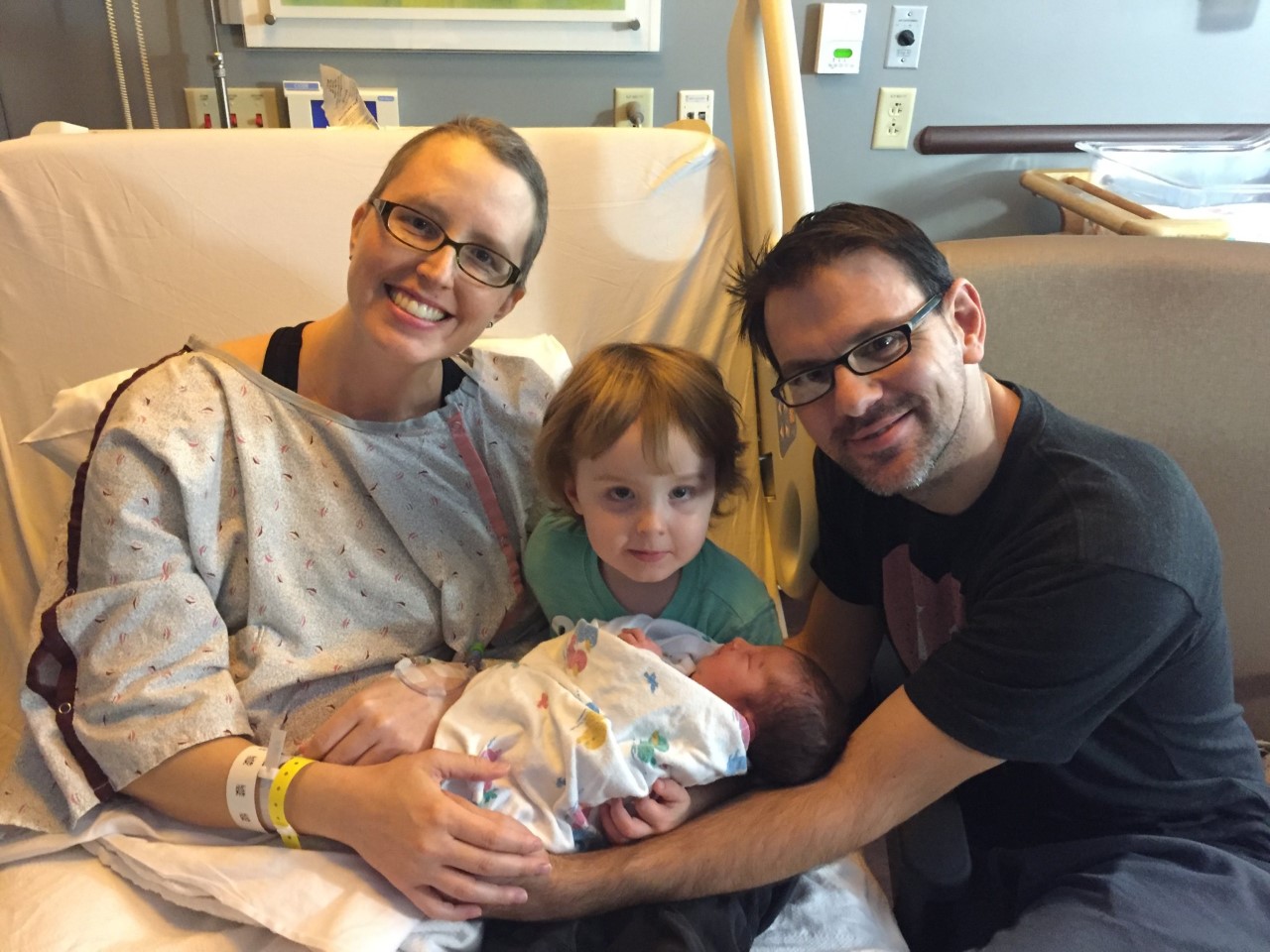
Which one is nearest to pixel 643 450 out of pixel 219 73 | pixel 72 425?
pixel 72 425

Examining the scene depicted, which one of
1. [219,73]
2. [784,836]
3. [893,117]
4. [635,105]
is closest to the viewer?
[784,836]

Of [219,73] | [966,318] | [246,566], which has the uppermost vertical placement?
[219,73]

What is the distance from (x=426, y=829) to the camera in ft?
3.47

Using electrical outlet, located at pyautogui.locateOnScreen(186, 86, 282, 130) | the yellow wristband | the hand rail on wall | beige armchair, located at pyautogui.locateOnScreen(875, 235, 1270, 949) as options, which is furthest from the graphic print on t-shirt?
electrical outlet, located at pyautogui.locateOnScreen(186, 86, 282, 130)

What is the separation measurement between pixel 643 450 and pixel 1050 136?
202cm

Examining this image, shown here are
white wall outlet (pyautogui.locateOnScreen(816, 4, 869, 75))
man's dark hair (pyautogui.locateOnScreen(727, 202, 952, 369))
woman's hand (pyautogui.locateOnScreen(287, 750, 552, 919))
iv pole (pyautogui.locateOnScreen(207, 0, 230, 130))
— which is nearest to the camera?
woman's hand (pyautogui.locateOnScreen(287, 750, 552, 919))

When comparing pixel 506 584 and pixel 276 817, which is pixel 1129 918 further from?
pixel 276 817

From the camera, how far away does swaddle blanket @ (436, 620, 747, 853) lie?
1.13 metres

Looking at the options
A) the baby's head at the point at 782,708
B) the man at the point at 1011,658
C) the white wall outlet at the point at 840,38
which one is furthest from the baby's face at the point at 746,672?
the white wall outlet at the point at 840,38

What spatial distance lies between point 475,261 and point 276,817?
729mm

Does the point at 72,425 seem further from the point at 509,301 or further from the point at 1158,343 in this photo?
the point at 1158,343

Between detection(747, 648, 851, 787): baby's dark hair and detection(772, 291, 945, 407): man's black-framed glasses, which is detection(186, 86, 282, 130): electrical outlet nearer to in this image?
detection(772, 291, 945, 407): man's black-framed glasses

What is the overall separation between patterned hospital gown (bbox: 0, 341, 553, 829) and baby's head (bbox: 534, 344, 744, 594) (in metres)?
0.19

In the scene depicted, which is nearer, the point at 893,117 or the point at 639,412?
the point at 639,412
